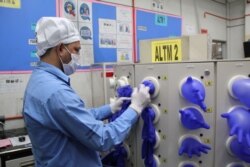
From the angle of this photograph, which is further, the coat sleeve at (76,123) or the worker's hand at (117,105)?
the worker's hand at (117,105)

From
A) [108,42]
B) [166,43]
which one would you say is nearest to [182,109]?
[166,43]

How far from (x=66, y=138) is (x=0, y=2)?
4.88 feet

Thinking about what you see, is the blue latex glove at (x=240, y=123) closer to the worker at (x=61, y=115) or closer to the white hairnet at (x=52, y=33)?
the worker at (x=61, y=115)

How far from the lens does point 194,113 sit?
4.26 ft

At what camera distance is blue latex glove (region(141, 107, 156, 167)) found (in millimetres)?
1450

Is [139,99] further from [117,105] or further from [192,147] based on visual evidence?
[192,147]

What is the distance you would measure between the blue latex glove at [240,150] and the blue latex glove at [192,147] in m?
0.13

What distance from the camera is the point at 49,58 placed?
4.10ft

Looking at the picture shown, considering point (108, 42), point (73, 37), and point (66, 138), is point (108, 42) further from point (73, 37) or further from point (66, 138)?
point (66, 138)

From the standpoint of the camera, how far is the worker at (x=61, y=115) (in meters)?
1.10

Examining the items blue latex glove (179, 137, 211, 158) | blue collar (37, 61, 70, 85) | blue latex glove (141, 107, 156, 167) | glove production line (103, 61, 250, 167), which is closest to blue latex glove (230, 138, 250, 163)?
glove production line (103, 61, 250, 167)

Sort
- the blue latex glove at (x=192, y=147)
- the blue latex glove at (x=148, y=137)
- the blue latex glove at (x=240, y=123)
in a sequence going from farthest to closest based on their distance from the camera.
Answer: the blue latex glove at (x=148, y=137)
the blue latex glove at (x=192, y=147)
the blue latex glove at (x=240, y=123)

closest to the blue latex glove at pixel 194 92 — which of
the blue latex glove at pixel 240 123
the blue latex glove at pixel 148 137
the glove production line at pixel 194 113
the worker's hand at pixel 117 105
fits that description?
the glove production line at pixel 194 113

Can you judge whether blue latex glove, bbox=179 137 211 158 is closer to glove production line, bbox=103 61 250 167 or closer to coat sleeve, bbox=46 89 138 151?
glove production line, bbox=103 61 250 167
